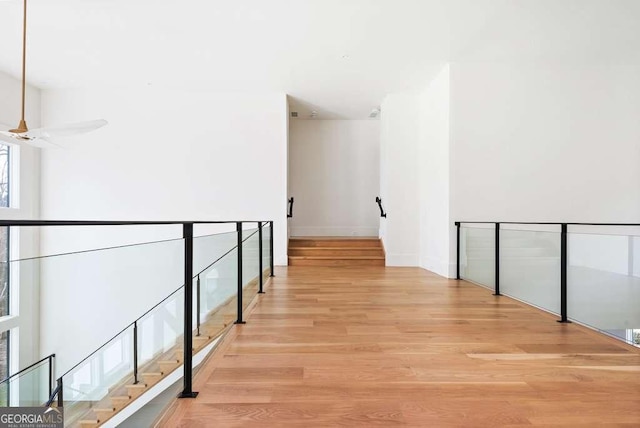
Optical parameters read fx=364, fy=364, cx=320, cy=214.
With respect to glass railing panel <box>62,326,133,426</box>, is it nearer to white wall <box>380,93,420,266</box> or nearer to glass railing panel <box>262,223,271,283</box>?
glass railing panel <box>262,223,271,283</box>

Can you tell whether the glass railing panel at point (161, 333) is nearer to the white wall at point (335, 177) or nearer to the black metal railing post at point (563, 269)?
the black metal railing post at point (563, 269)

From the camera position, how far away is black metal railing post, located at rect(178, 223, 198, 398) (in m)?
1.91

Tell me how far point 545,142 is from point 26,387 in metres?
6.52

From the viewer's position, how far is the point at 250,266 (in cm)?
401

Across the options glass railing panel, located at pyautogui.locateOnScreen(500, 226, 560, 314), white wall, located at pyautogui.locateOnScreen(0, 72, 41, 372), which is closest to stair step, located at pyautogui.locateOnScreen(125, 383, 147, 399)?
glass railing panel, located at pyautogui.locateOnScreen(500, 226, 560, 314)

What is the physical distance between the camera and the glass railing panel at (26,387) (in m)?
1.43

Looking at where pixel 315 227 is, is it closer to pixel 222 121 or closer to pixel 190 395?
pixel 222 121

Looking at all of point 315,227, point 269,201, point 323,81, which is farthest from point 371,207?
point 323,81

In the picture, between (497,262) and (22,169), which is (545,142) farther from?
(22,169)

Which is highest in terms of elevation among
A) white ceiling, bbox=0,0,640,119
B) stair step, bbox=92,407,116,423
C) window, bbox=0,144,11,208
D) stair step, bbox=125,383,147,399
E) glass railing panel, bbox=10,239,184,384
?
A: white ceiling, bbox=0,0,640,119

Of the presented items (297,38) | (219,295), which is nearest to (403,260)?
(297,38)

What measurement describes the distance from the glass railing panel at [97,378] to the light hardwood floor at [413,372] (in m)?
0.46

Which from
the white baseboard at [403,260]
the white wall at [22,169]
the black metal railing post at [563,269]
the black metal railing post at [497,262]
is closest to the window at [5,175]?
the white wall at [22,169]

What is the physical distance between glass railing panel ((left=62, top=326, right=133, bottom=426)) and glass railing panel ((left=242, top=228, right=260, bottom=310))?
1382mm
